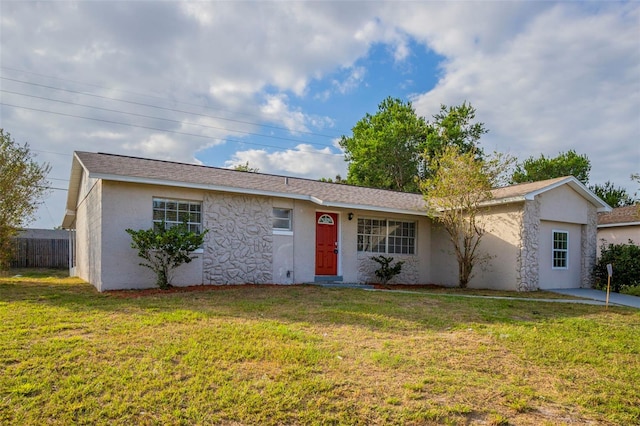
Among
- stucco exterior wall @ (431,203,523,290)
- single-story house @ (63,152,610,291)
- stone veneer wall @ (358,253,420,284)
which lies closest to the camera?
single-story house @ (63,152,610,291)

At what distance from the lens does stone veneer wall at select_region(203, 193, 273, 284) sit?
36.1 feet

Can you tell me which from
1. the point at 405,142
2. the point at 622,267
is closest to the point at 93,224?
the point at 622,267

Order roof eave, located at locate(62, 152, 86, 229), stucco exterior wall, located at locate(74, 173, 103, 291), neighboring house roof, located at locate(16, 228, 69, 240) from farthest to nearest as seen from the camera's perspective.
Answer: neighboring house roof, located at locate(16, 228, 69, 240) → roof eave, located at locate(62, 152, 86, 229) → stucco exterior wall, located at locate(74, 173, 103, 291)

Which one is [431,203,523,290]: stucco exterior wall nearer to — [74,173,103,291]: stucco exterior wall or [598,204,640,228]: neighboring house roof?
[598,204,640,228]: neighboring house roof

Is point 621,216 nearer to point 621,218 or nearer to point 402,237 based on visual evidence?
point 621,218

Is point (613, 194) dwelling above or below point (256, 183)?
above

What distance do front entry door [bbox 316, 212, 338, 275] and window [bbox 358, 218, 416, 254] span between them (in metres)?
1.06

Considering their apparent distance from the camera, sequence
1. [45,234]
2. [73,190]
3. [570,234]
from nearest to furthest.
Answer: [570,234]
[73,190]
[45,234]

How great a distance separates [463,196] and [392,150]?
1943 cm

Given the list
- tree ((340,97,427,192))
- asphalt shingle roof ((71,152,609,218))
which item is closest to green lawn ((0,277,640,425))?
asphalt shingle roof ((71,152,609,218))

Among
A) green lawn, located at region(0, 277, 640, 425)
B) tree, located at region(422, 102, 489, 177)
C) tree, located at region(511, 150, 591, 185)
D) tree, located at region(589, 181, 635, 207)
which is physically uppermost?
tree, located at region(422, 102, 489, 177)

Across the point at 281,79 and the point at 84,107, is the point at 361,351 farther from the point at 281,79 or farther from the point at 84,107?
the point at 84,107

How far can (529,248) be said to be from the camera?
40.2 ft

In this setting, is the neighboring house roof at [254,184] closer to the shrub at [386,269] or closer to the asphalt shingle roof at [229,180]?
the asphalt shingle roof at [229,180]
